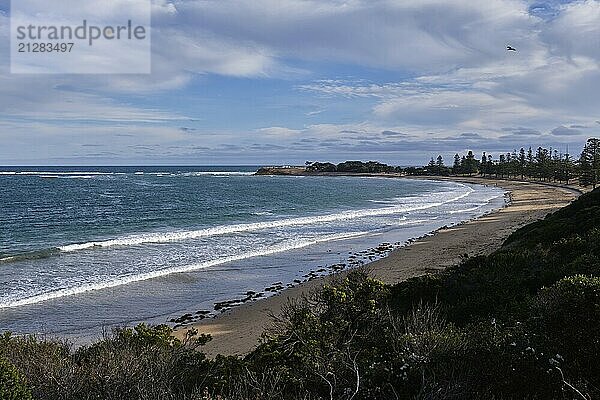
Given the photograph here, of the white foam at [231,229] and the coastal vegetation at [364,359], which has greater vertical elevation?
→ the coastal vegetation at [364,359]

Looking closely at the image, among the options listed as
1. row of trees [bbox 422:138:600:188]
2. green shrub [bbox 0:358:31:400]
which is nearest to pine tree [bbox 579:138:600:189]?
row of trees [bbox 422:138:600:188]

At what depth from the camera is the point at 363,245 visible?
2733 cm

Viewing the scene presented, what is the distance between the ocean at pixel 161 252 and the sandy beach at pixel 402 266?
1032 mm

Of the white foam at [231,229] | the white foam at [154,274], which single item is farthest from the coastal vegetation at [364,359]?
the white foam at [231,229]

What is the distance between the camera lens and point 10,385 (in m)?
5.60

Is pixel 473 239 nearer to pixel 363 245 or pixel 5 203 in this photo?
pixel 363 245

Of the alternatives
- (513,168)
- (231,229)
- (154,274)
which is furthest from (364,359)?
(513,168)

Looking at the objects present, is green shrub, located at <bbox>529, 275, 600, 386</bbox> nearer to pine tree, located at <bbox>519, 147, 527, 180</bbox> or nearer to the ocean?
the ocean

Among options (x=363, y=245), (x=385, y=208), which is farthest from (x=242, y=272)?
(x=385, y=208)

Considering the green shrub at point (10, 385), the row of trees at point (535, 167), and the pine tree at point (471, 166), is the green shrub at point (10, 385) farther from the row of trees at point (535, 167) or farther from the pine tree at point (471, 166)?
the pine tree at point (471, 166)

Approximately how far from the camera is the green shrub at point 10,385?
18.0 ft

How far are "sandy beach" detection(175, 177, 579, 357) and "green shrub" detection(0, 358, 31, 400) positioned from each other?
4270 millimetres

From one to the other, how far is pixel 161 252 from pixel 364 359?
61.2 ft

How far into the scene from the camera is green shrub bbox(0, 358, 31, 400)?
5.50 metres
